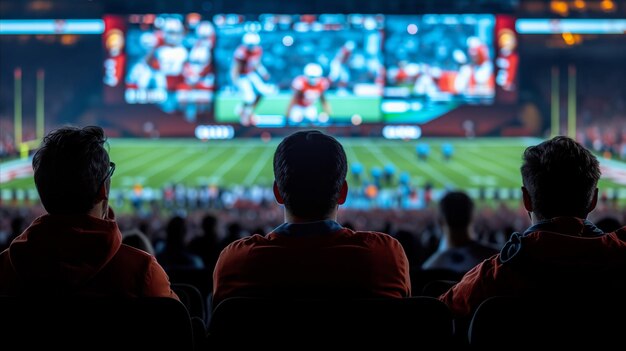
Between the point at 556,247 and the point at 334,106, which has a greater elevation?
the point at 334,106

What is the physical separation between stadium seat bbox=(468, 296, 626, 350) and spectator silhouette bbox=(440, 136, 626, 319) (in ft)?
0.11

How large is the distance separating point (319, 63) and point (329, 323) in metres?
14.5

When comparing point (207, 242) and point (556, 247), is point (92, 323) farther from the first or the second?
point (207, 242)

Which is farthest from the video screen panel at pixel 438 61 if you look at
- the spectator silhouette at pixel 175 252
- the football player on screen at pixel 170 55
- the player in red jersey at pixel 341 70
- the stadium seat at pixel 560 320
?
the stadium seat at pixel 560 320

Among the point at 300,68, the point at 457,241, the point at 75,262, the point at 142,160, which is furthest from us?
the point at 142,160

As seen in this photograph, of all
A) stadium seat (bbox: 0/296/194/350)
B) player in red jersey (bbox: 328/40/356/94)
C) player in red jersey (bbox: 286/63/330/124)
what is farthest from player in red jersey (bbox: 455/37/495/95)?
stadium seat (bbox: 0/296/194/350)

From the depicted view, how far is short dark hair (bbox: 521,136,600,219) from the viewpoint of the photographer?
2260mm

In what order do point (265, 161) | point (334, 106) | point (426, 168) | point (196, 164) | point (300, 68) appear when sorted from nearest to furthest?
1. point (300, 68)
2. point (334, 106)
3. point (426, 168)
4. point (196, 164)
5. point (265, 161)

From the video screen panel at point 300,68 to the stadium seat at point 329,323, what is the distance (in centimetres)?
1410

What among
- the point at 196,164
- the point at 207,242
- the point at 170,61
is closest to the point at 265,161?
the point at 196,164

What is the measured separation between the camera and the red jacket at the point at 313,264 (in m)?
2.13

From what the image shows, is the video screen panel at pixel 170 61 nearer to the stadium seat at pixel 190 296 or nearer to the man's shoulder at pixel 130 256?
the stadium seat at pixel 190 296

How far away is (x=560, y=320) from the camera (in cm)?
194

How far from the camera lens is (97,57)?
63.8 feet
